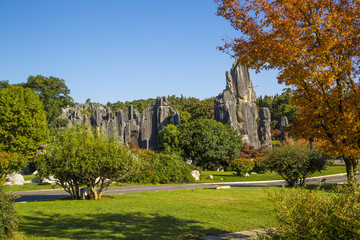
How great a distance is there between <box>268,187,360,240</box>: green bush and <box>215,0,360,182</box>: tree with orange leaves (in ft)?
10.3

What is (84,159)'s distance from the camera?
13.4 m

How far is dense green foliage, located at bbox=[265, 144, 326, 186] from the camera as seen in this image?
767 inches

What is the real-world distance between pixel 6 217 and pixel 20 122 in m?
33.0

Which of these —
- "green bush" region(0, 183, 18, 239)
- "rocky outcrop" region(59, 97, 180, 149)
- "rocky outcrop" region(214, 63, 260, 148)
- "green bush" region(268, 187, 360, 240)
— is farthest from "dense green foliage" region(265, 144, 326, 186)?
"rocky outcrop" region(59, 97, 180, 149)

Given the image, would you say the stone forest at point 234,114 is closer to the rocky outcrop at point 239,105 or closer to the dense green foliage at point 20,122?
the rocky outcrop at point 239,105

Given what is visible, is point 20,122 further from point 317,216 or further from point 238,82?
point 317,216

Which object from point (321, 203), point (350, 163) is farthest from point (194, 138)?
point (321, 203)

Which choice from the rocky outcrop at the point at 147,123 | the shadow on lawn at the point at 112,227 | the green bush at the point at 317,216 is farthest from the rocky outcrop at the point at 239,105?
the green bush at the point at 317,216

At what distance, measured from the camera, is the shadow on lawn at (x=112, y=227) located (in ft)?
23.3

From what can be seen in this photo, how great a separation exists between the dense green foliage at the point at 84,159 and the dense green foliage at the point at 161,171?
34.2ft

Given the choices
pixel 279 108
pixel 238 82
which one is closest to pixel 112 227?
pixel 238 82

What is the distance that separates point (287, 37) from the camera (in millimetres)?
7602

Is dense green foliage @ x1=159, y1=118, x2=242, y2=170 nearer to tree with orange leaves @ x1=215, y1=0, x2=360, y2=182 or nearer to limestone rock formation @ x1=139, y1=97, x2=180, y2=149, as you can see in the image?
limestone rock formation @ x1=139, y1=97, x2=180, y2=149

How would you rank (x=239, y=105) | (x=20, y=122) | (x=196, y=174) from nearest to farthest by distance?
(x=196, y=174), (x=20, y=122), (x=239, y=105)
